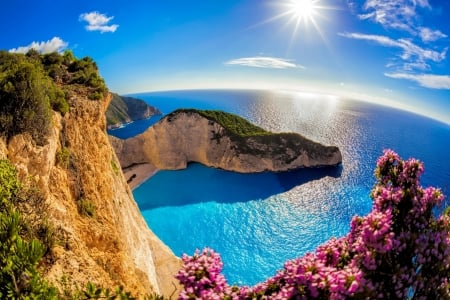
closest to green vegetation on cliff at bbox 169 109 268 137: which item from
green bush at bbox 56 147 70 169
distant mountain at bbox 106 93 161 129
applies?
green bush at bbox 56 147 70 169

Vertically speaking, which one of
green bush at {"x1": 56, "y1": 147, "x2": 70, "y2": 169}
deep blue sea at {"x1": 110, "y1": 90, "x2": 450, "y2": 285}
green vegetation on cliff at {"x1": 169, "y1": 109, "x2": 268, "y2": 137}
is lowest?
deep blue sea at {"x1": 110, "y1": 90, "x2": 450, "y2": 285}

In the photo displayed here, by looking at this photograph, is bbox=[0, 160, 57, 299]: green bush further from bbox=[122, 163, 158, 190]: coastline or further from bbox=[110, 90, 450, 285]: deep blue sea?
bbox=[122, 163, 158, 190]: coastline

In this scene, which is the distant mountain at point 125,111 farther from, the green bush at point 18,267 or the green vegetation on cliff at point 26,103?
the green bush at point 18,267

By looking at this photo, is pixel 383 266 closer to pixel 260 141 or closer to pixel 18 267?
pixel 18 267

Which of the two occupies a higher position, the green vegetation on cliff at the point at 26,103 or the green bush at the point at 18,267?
the green vegetation on cliff at the point at 26,103

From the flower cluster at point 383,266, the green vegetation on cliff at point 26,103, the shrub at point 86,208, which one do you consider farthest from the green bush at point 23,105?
the flower cluster at point 383,266

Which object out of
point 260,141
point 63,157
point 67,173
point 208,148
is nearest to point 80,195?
point 67,173

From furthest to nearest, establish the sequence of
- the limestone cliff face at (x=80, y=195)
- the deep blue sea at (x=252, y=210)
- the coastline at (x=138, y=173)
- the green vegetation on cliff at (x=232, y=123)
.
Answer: the green vegetation on cliff at (x=232, y=123), the coastline at (x=138, y=173), the deep blue sea at (x=252, y=210), the limestone cliff face at (x=80, y=195)
